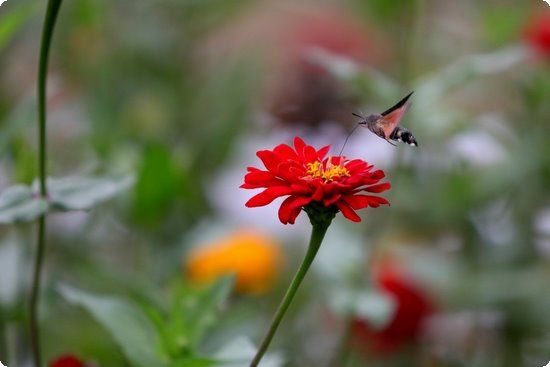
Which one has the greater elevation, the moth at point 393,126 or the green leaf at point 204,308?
the moth at point 393,126

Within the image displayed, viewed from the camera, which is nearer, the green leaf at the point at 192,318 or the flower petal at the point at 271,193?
the flower petal at the point at 271,193

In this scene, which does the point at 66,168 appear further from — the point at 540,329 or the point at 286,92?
the point at 540,329

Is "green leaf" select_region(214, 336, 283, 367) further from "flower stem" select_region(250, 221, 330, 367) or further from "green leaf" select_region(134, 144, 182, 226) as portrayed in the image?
"green leaf" select_region(134, 144, 182, 226)

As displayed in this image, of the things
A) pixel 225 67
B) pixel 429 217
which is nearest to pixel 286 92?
pixel 225 67

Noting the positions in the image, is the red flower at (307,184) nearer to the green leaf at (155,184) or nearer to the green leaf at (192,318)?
the green leaf at (192,318)

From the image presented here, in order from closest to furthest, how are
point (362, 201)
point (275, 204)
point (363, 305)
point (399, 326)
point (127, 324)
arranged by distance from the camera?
point (362, 201) < point (127, 324) < point (363, 305) < point (399, 326) < point (275, 204)

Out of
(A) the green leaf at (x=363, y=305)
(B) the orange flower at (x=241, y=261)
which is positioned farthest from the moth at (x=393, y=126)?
(B) the orange flower at (x=241, y=261)

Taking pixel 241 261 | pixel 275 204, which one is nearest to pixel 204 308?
pixel 241 261

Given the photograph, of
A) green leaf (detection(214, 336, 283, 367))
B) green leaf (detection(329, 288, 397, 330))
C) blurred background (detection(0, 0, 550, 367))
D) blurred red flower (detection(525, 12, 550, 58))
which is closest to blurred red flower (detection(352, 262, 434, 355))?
blurred background (detection(0, 0, 550, 367))

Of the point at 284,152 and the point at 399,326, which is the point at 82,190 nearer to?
the point at 284,152
